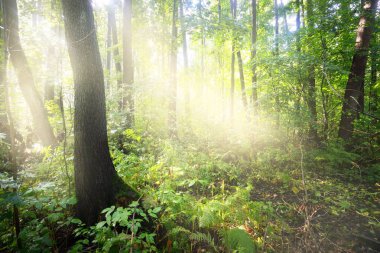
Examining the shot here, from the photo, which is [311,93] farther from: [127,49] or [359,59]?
[127,49]

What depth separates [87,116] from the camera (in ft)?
12.1

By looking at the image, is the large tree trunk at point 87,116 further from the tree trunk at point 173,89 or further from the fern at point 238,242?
the tree trunk at point 173,89

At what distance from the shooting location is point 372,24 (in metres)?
7.21

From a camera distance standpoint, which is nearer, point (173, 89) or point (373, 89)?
point (373, 89)

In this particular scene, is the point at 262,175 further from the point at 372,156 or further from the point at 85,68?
the point at 85,68

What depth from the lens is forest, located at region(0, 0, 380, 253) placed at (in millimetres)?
3475

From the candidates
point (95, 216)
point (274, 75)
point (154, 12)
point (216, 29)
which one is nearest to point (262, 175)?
point (274, 75)

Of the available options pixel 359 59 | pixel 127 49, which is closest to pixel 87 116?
pixel 127 49

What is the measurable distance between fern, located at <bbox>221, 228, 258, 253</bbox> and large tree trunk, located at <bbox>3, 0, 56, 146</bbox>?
23.4 feet

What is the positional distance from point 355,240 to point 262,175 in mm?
3170

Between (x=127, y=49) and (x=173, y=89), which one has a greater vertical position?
(x=127, y=49)

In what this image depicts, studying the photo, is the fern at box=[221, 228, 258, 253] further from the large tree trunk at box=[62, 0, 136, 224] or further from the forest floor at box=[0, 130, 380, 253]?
the large tree trunk at box=[62, 0, 136, 224]

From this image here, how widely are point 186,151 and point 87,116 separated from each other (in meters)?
4.93

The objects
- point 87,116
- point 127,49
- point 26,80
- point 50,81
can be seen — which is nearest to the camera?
point 87,116
